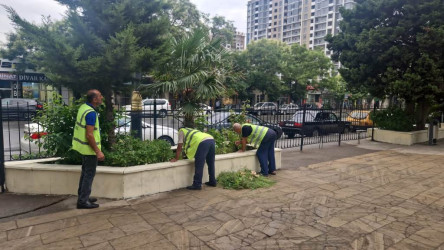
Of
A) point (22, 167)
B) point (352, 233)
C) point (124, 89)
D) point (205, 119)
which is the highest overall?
point (124, 89)

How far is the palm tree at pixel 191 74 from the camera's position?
639 centimetres

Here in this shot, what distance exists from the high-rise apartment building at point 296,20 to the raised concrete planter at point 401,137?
79.7m

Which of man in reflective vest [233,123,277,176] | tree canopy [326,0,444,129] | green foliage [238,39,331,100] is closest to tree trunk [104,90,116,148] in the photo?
man in reflective vest [233,123,277,176]

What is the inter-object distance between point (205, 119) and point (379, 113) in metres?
9.10

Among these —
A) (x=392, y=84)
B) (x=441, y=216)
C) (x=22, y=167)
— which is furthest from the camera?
(x=392, y=84)

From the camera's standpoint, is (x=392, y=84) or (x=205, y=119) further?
(x=392, y=84)

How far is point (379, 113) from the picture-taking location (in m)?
13.3

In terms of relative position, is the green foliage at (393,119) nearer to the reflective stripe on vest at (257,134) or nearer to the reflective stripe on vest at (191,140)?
the reflective stripe on vest at (257,134)

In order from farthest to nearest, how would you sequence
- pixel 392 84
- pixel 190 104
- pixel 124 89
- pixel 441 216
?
pixel 392 84
pixel 190 104
pixel 124 89
pixel 441 216

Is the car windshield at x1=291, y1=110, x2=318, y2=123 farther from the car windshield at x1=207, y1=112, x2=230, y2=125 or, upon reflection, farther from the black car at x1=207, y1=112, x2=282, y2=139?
the car windshield at x1=207, y1=112, x2=230, y2=125

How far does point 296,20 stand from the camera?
107125 mm

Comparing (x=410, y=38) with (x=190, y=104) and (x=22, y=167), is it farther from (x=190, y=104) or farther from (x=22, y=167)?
(x=22, y=167)

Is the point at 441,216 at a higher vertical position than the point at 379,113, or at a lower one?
lower

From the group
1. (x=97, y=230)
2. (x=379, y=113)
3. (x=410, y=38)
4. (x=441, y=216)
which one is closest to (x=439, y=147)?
(x=379, y=113)
